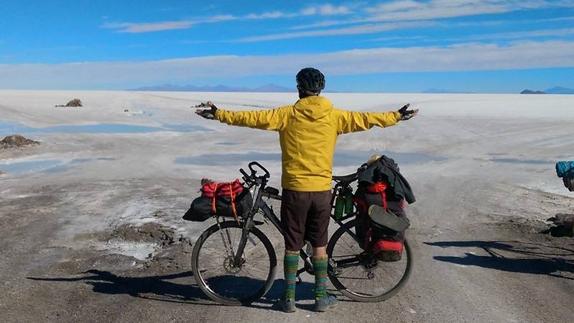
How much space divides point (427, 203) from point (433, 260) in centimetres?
336

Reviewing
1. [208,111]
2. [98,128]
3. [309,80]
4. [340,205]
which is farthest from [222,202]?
[98,128]

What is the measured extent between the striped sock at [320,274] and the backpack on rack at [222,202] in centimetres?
82

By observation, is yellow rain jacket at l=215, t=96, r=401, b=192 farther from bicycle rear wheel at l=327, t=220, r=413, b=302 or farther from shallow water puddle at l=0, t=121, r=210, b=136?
shallow water puddle at l=0, t=121, r=210, b=136

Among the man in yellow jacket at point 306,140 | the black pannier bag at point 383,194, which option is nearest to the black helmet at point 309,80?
the man in yellow jacket at point 306,140

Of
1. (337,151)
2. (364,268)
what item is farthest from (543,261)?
(337,151)

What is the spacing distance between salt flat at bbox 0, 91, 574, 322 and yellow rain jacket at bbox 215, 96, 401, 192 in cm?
127

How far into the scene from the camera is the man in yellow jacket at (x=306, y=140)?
16.3ft

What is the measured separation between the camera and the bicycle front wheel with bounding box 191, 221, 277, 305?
5461 millimetres

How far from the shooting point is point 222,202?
5.32 metres

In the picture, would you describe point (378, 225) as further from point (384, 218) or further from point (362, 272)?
point (362, 272)

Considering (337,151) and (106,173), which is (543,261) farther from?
(337,151)

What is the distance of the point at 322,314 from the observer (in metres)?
5.27

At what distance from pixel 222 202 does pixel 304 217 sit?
0.81 metres

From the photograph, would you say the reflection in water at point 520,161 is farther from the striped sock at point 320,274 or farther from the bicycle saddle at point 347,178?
the striped sock at point 320,274
